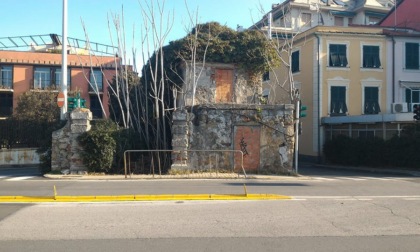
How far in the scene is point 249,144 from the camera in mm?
19203

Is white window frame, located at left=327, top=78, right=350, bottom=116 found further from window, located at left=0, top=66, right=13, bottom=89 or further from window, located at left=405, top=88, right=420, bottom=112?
window, located at left=0, top=66, right=13, bottom=89

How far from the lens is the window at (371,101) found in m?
31.6

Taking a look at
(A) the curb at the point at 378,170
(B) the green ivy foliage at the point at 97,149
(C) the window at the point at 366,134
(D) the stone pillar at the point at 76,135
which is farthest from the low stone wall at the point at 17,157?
(C) the window at the point at 366,134

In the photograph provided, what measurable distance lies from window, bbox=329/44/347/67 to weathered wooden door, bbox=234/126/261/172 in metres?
14.7

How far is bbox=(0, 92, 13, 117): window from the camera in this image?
155 ft

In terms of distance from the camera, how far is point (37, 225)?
7.53 meters

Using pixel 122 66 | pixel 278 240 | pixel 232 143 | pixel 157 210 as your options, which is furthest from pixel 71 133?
pixel 278 240

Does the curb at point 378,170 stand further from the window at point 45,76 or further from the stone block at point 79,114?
the window at point 45,76

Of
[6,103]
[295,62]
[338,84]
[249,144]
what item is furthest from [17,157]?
[338,84]

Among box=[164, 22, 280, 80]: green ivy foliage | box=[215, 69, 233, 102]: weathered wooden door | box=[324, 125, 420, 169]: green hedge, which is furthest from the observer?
box=[324, 125, 420, 169]: green hedge

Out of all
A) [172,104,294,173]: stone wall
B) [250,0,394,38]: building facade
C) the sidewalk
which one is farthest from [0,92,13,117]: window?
[172,104,294,173]: stone wall

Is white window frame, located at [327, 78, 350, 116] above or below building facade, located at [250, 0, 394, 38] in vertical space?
below

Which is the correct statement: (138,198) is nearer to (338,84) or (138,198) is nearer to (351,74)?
(338,84)

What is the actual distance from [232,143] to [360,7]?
3564 cm
